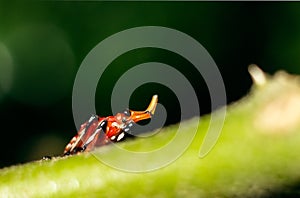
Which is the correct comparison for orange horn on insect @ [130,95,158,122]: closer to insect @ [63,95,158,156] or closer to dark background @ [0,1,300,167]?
insect @ [63,95,158,156]

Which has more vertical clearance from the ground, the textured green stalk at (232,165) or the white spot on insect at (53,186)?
the white spot on insect at (53,186)

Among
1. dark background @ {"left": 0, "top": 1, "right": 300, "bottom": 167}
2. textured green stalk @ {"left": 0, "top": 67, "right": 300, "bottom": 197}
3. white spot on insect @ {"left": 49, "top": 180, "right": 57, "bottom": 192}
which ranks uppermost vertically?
dark background @ {"left": 0, "top": 1, "right": 300, "bottom": 167}

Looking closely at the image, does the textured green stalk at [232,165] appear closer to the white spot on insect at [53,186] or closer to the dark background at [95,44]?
the white spot on insect at [53,186]

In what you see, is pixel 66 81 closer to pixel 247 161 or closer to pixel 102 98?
pixel 102 98

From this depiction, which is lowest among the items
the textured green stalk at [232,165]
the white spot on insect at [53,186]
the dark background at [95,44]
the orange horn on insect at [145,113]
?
the textured green stalk at [232,165]

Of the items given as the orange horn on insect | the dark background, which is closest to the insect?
the orange horn on insect

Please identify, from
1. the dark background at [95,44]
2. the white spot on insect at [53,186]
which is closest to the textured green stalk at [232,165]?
the white spot on insect at [53,186]

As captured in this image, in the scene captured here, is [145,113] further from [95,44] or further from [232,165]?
[95,44]
